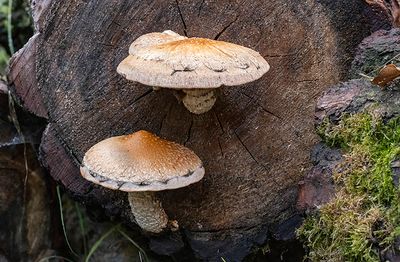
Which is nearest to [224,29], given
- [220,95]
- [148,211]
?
[220,95]

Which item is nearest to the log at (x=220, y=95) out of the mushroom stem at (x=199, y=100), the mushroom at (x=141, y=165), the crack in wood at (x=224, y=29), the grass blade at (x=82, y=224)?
the crack in wood at (x=224, y=29)

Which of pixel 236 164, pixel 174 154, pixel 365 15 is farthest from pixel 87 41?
pixel 365 15

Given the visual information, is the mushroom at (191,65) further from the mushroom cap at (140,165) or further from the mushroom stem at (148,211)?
the mushroom stem at (148,211)

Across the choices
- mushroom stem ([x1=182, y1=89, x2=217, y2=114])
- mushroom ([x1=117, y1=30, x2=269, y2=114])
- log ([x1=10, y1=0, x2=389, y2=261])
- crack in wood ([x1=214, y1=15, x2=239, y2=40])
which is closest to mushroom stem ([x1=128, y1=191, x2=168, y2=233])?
log ([x1=10, y1=0, x2=389, y2=261])

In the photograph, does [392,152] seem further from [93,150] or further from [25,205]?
[25,205]

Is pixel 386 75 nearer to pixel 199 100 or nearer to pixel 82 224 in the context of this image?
pixel 199 100

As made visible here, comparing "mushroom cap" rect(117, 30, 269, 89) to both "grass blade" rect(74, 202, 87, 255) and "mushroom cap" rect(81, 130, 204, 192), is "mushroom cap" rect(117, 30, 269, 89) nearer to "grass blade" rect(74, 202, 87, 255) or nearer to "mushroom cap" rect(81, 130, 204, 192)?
"mushroom cap" rect(81, 130, 204, 192)
